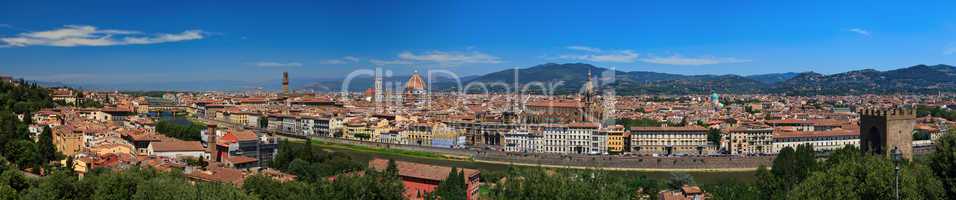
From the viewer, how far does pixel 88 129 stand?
64.8 ft

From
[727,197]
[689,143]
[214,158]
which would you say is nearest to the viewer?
[727,197]

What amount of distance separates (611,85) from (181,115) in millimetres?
50777

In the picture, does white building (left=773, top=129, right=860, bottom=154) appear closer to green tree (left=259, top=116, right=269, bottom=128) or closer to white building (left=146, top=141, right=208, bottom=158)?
white building (left=146, top=141, right=208, bottom=158)

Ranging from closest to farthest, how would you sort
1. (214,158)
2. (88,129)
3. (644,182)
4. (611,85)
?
(644,182) → (214,158) → (88,129) → (611,85)

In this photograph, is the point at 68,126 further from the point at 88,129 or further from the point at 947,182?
the point at 947,182

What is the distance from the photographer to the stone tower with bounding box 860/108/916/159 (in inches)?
642

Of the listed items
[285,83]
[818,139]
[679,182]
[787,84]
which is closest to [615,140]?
[818,139]

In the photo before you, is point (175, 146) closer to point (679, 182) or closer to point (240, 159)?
point (240, 159)

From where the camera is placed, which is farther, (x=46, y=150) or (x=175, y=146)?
(x=175, y=146)

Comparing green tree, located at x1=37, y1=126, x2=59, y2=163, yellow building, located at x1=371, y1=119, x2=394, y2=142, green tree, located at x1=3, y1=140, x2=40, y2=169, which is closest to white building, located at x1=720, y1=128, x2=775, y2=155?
yellow building, located at x1=371, y1=119, x2=394, y2=142

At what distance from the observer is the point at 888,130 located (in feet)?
53.4

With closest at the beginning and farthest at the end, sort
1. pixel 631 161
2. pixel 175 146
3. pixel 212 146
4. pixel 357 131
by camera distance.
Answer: pixel 175 146
pixel 212 146
pixel 631 161
pixel 357 131

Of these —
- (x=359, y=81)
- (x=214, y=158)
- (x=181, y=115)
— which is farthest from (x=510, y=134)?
(x=359, y=81)

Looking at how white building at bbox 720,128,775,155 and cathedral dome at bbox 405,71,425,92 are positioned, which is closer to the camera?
white building at bbox 720,128,775,155
